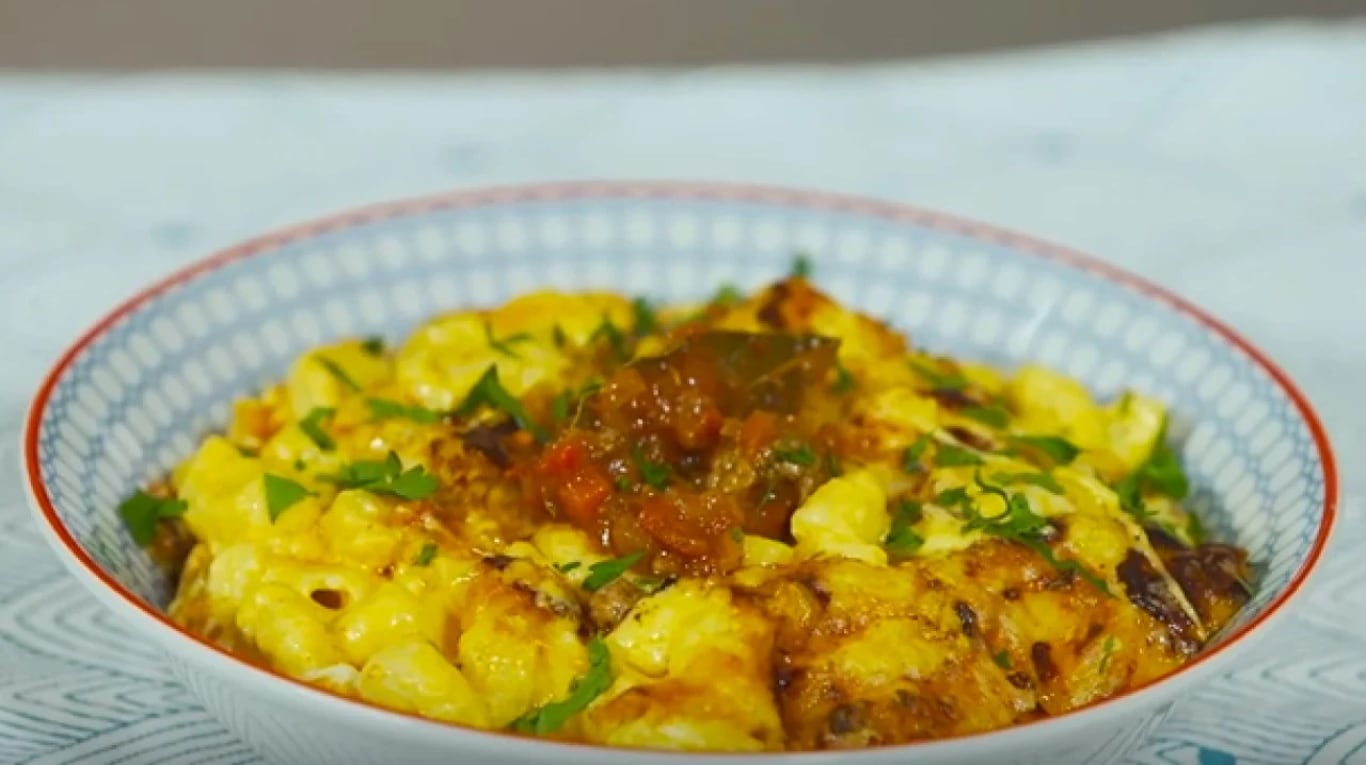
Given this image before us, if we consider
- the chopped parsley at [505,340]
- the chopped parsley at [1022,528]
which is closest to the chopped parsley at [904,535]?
the chopped parsley at [1022,528]

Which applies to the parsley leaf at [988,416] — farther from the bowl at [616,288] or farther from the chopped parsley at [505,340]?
the chopped parsley at [505,340]

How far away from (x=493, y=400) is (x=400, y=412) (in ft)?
0.57

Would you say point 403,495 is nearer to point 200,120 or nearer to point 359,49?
point 200,120

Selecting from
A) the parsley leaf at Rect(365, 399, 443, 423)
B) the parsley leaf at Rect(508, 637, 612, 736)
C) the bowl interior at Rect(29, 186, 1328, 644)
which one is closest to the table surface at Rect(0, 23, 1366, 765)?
the bowl interior at Rect(29, 186, 1328, 644)

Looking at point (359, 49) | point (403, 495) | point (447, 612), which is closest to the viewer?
point (447, 612)

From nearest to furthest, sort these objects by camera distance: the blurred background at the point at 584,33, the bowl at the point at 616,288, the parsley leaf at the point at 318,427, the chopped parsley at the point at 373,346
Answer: the bowl at the point at 616,288 → the parsley leaf at the point at 318,427 → the chopped parsley at the point at 373,346 → the blurred background at the point at 584,33

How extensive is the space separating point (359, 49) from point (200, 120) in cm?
301

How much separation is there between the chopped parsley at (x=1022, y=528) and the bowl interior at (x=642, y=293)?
0.32 meters

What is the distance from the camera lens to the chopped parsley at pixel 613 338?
3361mm

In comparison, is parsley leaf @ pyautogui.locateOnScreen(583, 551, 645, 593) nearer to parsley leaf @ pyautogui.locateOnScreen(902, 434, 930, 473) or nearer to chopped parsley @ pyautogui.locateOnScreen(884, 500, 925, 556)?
chopped parsley @ pyautogui.locateOnScreen(884, 500, 925, 556)

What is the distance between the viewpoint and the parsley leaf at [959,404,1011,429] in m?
3.15

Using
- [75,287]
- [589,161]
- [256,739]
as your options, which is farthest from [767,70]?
[256,739]

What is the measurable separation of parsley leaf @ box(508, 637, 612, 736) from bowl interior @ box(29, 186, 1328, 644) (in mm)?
825

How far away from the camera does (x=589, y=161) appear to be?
17.5 ft
